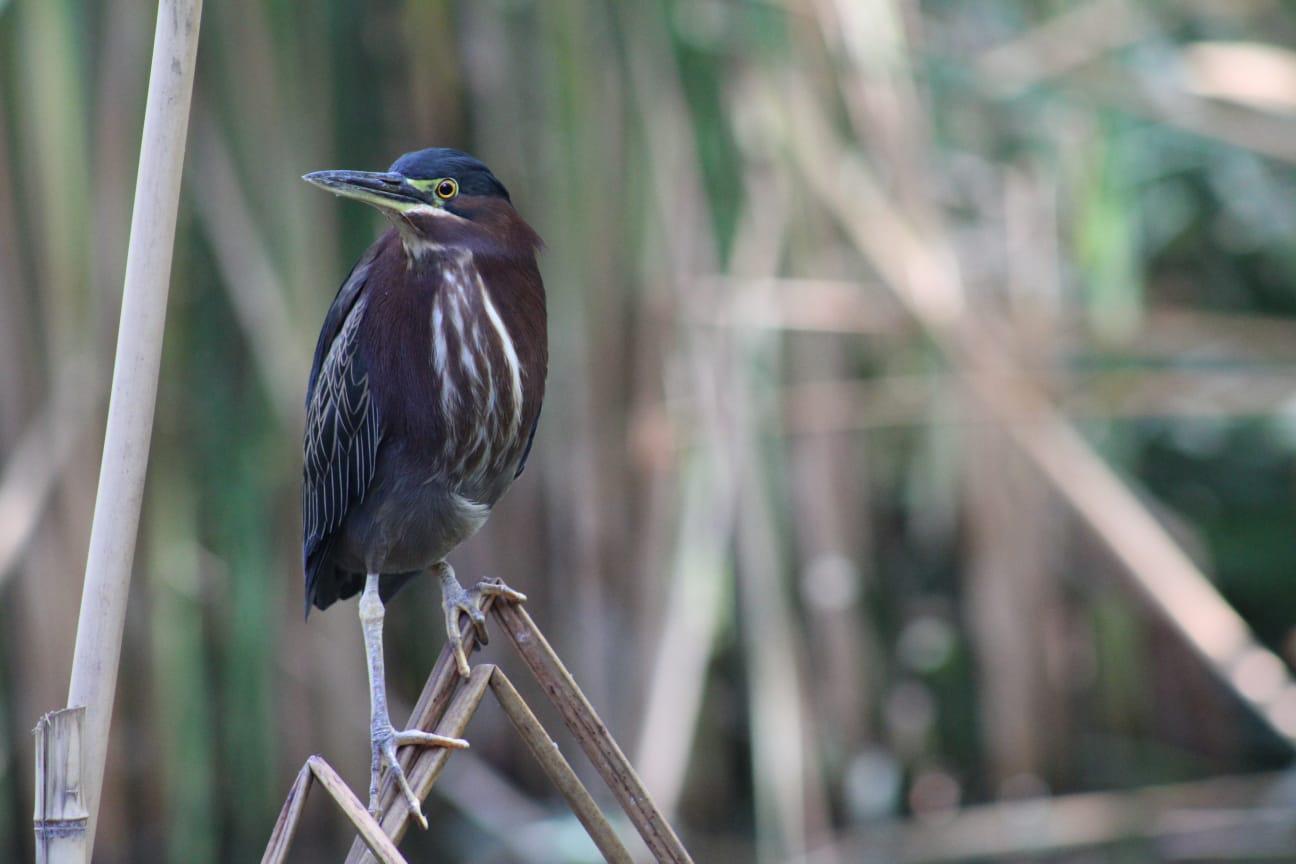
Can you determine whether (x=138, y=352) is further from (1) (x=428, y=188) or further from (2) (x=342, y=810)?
(1) (x=428, y=188)

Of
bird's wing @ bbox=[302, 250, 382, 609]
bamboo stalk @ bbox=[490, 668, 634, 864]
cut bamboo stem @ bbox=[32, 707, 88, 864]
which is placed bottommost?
bamboo stalk @ bbox=[490, 668, 634, 864]

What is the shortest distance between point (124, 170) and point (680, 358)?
167 centimetres

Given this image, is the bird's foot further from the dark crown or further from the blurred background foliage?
the blurred background foliage

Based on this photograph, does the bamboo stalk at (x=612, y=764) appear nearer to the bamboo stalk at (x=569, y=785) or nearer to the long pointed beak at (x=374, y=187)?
the bamboo stalk at (x=569, y=785)

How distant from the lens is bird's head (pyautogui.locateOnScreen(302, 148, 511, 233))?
2174 mm

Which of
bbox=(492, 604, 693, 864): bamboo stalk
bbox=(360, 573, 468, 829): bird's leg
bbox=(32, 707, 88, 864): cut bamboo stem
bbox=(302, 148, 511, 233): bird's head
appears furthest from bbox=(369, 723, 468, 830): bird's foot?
bbox=(302, 148, 511, 233): bird's head

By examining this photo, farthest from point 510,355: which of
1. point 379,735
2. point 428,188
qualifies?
point 379,735

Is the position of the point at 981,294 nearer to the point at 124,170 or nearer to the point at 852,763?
the point at 852,763

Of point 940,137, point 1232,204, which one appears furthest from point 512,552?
point 1232,204

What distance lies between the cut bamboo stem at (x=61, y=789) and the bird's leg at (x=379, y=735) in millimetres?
378

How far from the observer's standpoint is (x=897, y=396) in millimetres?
5160

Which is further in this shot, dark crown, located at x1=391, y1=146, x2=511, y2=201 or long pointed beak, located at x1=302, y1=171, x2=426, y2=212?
dark crown, located at x1=391, y1=146, x2=511, y2=201

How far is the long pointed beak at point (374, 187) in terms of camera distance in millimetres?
2086

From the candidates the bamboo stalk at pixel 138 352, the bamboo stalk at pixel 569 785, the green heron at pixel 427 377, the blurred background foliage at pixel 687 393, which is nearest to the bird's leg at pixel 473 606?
the green heron at pixel 427 377
